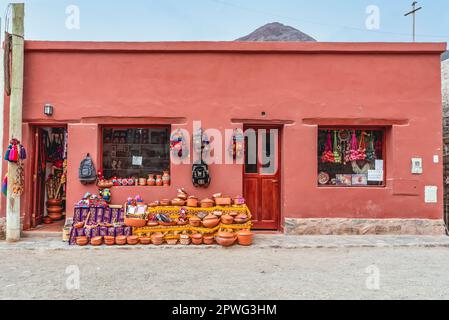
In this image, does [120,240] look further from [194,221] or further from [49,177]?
[49,177]

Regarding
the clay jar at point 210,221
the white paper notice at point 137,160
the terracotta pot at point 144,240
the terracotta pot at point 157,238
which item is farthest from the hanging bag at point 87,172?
the clay jar at point 210,221

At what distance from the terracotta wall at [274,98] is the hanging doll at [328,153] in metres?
0.40

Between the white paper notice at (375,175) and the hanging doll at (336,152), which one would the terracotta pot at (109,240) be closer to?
the hanging doll at (336,152)

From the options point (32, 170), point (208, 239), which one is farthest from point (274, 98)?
point (32, 170)

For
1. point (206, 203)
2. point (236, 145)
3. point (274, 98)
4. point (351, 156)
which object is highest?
point (274, 98)

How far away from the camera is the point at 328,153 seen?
7785 mm

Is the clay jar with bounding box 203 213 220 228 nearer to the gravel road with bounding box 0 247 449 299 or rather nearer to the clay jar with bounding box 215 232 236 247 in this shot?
the clay jar with bounding box 215 232 236 247

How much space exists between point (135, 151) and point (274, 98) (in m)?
3.25
